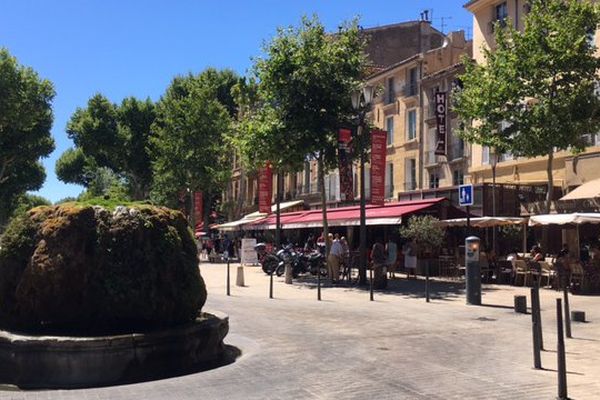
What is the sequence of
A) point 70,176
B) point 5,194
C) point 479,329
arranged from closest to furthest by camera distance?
1. point 479,329
2. point 5,194
3. point 70,176

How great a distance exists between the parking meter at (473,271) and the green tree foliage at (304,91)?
29.1 ft

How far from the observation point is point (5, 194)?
5769 centimetres

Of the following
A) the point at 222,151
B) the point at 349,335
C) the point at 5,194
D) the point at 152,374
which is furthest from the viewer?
the point at 5,194

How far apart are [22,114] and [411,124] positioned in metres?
22.1

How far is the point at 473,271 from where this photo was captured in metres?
14.6

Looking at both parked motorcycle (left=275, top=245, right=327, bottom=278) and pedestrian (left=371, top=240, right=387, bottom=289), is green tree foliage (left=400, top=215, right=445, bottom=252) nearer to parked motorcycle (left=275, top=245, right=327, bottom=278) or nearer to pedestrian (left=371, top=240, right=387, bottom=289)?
pedestrian (left=371, top=240, right=387, bottom=289)

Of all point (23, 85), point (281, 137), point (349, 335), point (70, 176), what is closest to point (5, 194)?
point (70, 176)

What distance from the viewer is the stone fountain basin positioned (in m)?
6.86

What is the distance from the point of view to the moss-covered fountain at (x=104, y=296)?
703cm

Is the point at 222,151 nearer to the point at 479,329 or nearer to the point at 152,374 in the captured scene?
the point at 479,329

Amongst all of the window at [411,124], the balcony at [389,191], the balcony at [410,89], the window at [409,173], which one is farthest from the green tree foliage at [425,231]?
the balcony at [410,89]

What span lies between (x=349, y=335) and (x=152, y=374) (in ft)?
12.0

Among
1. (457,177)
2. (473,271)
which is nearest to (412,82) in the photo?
(457,177)

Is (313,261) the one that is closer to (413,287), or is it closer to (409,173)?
(413,287)
